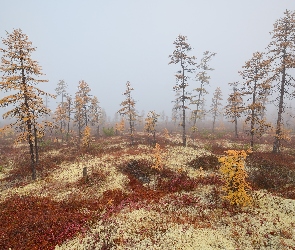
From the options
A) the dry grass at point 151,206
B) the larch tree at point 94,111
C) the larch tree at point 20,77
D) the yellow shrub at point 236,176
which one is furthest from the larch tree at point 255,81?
the larch tree at point 94,111

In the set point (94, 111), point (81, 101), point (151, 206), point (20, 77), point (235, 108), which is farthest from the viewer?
point (94, 111)

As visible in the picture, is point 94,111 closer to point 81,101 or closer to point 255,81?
point 81,101

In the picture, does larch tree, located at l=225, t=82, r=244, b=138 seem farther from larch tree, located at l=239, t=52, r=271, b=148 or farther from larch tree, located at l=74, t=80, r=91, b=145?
larch tree, located at l=74, t=80, r=91, b=145

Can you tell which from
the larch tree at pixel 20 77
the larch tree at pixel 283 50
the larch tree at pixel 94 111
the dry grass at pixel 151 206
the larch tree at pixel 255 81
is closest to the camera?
the dry grass at pixel 151 206

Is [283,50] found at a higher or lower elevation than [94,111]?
higher

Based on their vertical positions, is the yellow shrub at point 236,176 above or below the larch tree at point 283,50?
below

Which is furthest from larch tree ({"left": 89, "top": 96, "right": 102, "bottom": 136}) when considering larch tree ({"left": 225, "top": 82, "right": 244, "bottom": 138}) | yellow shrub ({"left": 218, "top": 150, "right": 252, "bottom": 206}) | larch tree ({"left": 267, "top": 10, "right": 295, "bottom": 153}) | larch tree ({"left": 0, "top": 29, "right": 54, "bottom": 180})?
yellow shrub ({"left": 218, "top": 150, "right": 252, "bottom": 206})

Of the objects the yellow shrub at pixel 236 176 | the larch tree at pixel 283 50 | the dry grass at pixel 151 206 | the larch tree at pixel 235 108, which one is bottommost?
the dry grass at pixel 151 206

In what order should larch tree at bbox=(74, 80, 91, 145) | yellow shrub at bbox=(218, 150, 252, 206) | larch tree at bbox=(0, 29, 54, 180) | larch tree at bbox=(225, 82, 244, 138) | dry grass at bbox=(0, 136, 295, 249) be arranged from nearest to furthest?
dry grass at bbox=(0, 136, 295, 249) → yellow shrub at bbox=(218, 150, 252, 206) → larch tree at bbox=(0, 29, 54, 180) → larch tree at bbox=(225, 82, 244, 138) → larch tree at bbox=(74, 80, 91, 145)

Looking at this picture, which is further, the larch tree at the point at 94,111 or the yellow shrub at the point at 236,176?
the larch tree at the point at 94,111

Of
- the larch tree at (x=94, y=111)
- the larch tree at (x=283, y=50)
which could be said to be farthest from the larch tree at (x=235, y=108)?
→ the larch tree at (x=94, y=111)

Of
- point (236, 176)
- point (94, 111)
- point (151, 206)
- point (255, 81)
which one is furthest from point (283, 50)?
point (94, 111)

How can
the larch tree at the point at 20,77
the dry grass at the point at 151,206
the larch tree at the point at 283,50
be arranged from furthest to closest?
the larch tree at the point at 283,50
the larch tree at the point at 20,77
the dry grass at the point at 151,206

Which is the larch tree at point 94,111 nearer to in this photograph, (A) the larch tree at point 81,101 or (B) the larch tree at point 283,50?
(A) the larch tree at point 81,101
